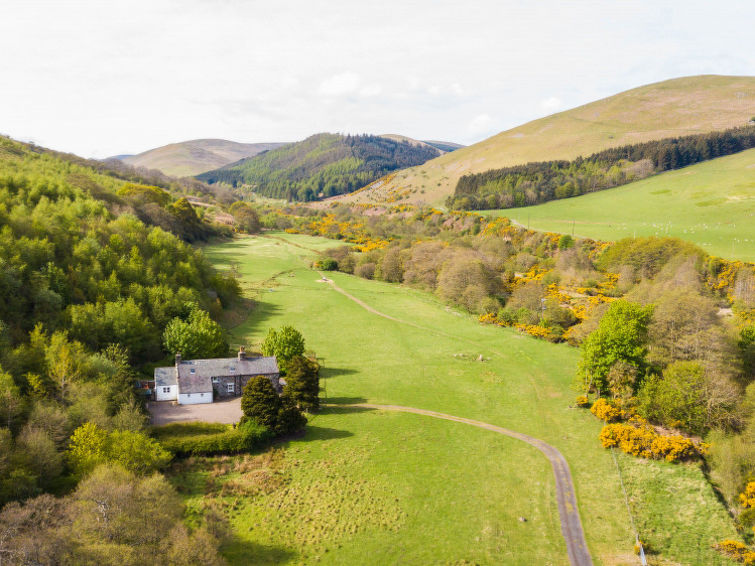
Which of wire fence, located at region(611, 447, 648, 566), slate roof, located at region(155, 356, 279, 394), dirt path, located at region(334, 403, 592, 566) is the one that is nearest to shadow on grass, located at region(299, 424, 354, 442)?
dirt path, located at region(334, 403, 592, 566)

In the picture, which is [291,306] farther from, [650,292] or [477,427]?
[650,292]

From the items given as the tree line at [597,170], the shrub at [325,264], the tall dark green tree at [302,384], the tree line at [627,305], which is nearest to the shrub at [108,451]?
the tall dark green tree at [302,384]

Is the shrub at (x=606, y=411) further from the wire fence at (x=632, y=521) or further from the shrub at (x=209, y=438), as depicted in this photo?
the shrub at (x=209, y=438)

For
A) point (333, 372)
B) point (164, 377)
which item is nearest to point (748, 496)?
point (333, 372)

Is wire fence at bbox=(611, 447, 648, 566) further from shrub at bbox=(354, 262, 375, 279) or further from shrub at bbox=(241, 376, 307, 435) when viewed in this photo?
shrub at bbox=(354, 262, 375, 279)

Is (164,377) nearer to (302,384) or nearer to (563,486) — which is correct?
(302,384)

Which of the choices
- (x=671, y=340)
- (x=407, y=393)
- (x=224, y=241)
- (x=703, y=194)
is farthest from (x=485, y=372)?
(x=224, y=241)
